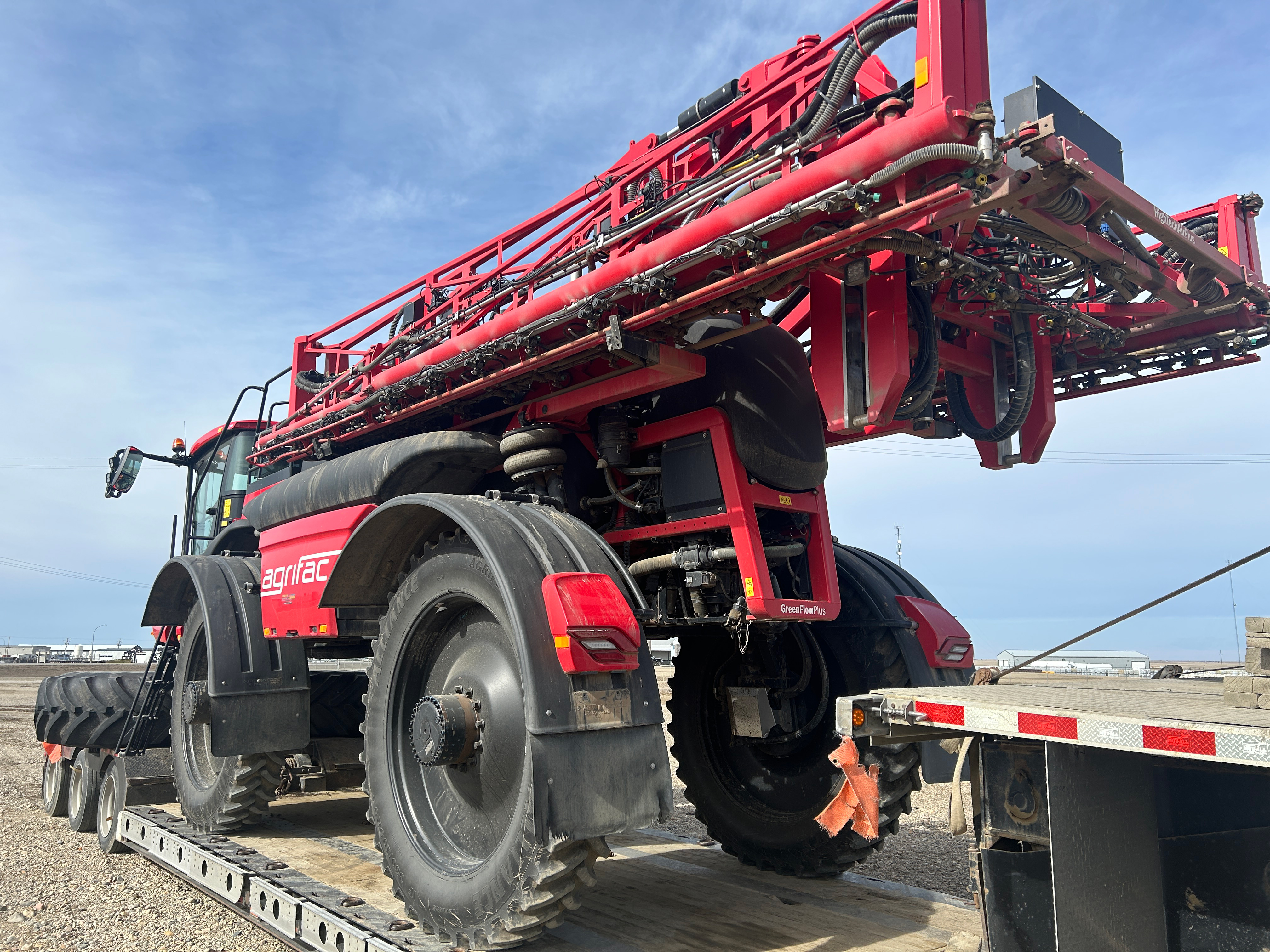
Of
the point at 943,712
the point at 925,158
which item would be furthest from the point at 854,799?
the point at 925,158

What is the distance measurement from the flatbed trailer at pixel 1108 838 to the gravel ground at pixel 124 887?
281 cm

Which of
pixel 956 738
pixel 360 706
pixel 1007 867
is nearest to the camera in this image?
pixel 1007 867

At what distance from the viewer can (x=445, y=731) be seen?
3.62m

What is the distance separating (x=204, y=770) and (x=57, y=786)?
2561 millimetres

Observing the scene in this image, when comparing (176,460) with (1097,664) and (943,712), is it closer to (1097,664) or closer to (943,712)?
(943,712)

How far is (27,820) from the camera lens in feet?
25.1

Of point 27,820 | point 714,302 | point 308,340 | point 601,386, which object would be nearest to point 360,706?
point 308,340

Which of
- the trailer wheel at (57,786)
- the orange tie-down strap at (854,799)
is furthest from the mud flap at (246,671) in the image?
the orange tie-down strap at (854,799)

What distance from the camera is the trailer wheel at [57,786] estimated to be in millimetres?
7492

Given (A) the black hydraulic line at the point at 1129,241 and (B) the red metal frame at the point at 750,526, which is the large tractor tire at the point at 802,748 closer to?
(B) the red metal frame at the point at 750,526

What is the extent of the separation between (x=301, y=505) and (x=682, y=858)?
3067 mm

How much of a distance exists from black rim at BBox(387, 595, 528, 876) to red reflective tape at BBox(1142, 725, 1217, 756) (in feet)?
6.56

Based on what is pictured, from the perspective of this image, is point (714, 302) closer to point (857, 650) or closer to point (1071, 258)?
point (1071, 258)

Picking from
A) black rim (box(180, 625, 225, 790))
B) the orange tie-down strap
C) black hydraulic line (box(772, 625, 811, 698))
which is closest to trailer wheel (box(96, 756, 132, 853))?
black rim (box(180, 625, 225, 790))
